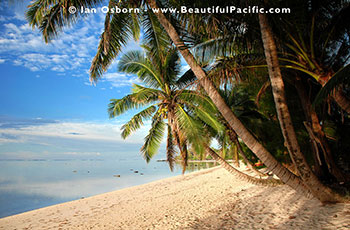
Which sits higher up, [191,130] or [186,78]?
[186,78]

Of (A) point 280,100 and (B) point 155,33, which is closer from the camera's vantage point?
(A) point 280,100

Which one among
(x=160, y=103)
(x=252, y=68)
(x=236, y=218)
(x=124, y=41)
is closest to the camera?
(x=236, y=218)

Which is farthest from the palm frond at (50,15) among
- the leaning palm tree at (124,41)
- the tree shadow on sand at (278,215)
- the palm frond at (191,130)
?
the tree shadow on sand at (278,215)

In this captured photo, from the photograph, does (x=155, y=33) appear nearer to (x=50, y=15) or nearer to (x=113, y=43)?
Answer: (x=113, y=43)

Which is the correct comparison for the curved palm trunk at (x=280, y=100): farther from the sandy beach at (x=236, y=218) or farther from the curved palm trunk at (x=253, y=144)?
the sandy beach at (x=236, y=218)

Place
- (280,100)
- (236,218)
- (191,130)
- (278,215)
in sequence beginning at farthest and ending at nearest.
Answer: (191,130) → (236,218) → (278,215) → (280,100)

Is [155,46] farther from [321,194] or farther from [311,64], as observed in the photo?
[321,194]

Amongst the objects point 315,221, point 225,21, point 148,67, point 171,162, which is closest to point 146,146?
point 171,162

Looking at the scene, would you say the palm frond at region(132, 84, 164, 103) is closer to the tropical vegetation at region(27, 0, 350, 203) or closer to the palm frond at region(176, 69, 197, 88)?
the tropical vegetation at region(27, 0, 350, 203)

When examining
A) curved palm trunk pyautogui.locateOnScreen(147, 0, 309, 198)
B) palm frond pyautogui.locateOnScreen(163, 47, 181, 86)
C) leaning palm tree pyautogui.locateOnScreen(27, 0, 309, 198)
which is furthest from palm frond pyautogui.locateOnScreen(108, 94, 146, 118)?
curved palm trunk pyautogui.locateOnScreen(147, 0, 309, 198)

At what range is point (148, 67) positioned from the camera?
9.48 metres

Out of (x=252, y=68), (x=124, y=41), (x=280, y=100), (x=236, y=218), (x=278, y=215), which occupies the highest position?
(x=124, y=41)

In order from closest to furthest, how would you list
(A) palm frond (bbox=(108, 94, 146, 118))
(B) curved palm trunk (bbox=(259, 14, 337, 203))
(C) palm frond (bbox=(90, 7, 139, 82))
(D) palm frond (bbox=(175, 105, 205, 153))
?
(B) curved palm trunk (bbox=(259, 14, 337, 203))
(C) palm frond (bbox=(90, 7, 139, 82))
(D) palm frond (bbox=(175, 105, 205, 153))
(A) palm frond (bbox=(108, 94, 146, 118))

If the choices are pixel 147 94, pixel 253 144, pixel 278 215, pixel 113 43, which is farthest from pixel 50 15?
pixel 278 215
